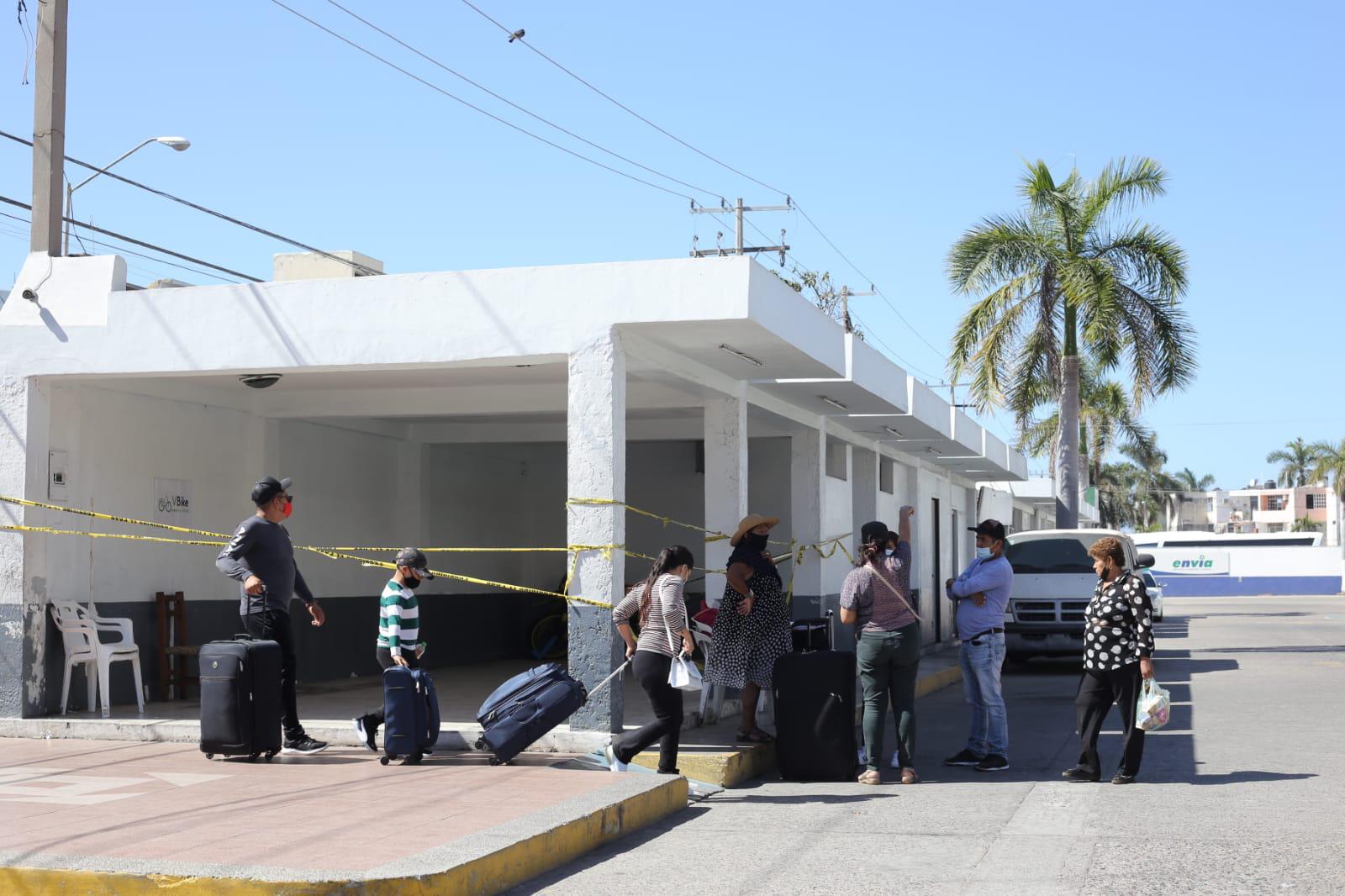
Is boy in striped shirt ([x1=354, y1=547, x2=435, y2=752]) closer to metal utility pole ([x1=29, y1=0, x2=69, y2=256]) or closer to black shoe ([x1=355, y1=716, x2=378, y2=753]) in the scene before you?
black shoe ([x1=355, y1=716, x2=378, y2=753])

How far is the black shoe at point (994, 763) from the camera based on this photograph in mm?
9969

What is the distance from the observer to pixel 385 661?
32.1ft

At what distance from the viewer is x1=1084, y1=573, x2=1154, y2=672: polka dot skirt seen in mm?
9164

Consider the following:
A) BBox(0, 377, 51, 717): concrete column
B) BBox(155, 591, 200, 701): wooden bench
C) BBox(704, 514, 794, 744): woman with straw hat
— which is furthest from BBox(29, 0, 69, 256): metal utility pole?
BBox(704, 514, 794, 744): woman with straw hat

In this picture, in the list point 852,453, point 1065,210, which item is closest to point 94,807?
point 852,453

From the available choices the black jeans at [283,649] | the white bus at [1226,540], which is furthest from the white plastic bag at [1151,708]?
the white bus at [1226,540]

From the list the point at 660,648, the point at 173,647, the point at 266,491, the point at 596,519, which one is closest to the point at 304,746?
the point at 266,491

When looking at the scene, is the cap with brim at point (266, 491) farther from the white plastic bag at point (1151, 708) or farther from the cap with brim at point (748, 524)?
the white plastic bag at point (1151, 708)

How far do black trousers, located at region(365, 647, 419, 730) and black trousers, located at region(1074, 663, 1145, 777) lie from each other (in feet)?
14.5

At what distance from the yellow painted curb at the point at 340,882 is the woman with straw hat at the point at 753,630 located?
11.0 ft

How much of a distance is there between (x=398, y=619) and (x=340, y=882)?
12.4 ft

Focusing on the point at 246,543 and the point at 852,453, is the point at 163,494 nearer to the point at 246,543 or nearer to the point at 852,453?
the point at 246,543

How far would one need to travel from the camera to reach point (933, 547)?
79.2 ft

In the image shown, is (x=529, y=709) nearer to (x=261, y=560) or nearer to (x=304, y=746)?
(x=304, y=746)
